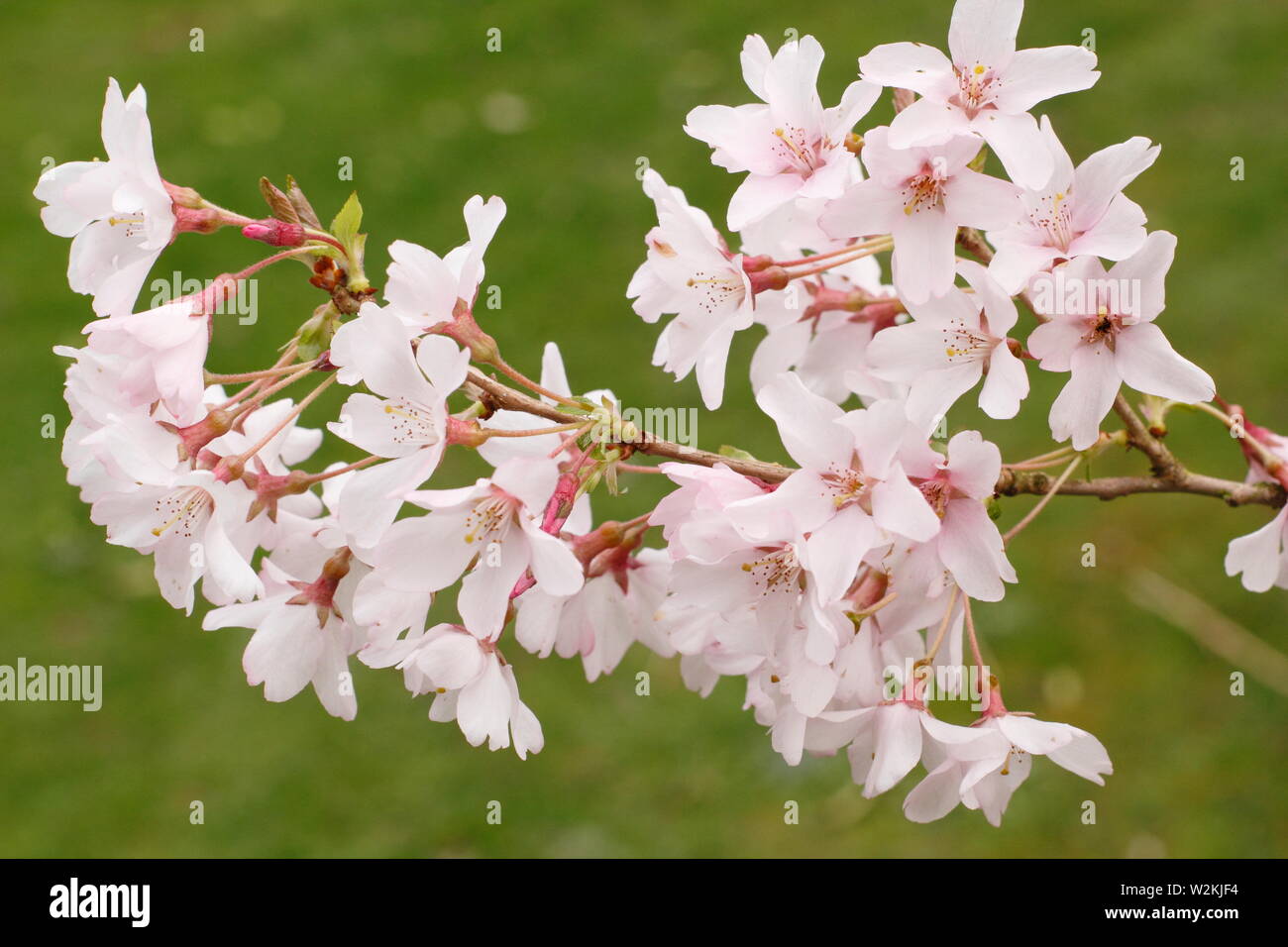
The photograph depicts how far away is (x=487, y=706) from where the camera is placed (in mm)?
1158

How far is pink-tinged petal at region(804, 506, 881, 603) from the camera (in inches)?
40.0

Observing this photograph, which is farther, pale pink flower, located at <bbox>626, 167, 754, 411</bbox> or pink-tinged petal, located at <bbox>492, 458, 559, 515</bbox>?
pale pink flower, located at <bbox>626, 167, 754, 411</bbox>

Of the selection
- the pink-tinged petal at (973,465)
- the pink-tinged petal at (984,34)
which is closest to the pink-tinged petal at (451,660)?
the pink-tinged petal at (973,465)

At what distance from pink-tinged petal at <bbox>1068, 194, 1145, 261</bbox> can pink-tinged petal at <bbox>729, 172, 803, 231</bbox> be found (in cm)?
23

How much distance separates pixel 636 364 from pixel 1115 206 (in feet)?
8.82

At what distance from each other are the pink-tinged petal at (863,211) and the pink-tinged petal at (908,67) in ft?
0.26

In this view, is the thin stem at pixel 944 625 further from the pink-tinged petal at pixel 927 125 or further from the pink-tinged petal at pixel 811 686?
the pink-tinged petal at pixel 927 125

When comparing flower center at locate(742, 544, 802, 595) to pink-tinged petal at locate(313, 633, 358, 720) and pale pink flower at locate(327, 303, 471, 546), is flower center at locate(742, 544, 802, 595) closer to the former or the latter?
pale pink flower at locate(327, 303, 471, 546)

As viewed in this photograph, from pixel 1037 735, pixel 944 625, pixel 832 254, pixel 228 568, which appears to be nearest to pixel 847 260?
pixel 832 254

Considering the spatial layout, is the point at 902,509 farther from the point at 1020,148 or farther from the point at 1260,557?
the point at 1260,557

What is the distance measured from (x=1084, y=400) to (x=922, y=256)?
18 centimetres

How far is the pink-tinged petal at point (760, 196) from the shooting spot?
1.13 meters
